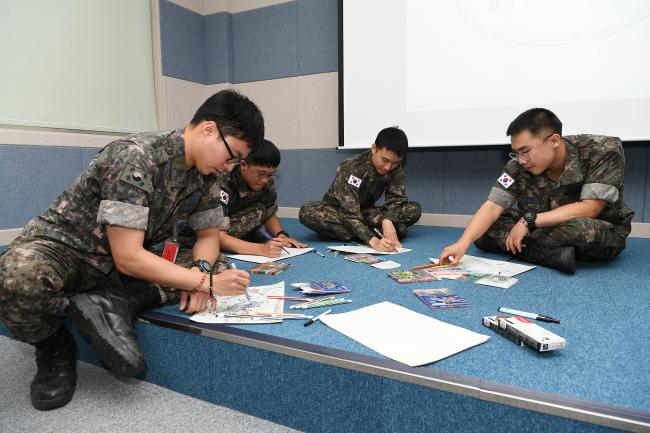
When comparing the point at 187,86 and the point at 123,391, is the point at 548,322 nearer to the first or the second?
the point at 123,391

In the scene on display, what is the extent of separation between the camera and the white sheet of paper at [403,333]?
1000 millimetres

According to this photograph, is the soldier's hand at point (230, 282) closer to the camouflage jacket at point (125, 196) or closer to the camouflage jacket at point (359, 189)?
the camouflage jacket at point (125, 196)

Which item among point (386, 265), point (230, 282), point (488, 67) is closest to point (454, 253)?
point (386, 265)

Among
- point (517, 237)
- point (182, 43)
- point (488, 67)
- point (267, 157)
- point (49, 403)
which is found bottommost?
point (49, 403)

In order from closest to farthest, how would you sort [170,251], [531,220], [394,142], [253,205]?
[170,251] < [531,220] < [394,142] < [253,205]

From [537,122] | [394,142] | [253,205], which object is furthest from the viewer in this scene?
[253,205]

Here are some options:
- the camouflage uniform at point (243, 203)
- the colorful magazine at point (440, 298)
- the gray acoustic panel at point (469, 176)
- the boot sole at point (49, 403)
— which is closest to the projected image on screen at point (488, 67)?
the gray acoustic panel at point (469, 176)

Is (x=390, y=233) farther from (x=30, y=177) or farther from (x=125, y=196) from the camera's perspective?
(x=30, y=177)

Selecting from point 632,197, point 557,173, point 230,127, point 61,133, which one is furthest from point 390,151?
point 61,133

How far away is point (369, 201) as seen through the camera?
2.77m

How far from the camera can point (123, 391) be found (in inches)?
46.8

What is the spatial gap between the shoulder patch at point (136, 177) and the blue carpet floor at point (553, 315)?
1.38ft

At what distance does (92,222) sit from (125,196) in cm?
22

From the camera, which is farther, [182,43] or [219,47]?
[219,47]
